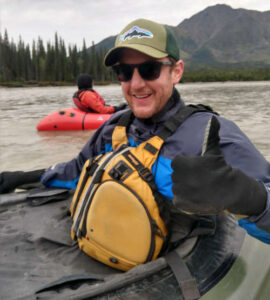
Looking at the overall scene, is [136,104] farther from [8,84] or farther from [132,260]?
[8,84]

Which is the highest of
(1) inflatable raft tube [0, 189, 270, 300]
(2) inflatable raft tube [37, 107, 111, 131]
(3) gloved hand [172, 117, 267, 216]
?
(3) gloved hand [172, 117, 267, 216]

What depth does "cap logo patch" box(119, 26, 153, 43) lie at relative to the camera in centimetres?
171

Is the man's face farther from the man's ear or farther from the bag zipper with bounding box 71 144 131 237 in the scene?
the bag zipper with bounding box 71 144 131 237

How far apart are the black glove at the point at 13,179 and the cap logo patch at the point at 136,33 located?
153cm

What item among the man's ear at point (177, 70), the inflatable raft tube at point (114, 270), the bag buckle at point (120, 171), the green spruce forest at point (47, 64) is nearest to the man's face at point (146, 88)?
the man's ear at point (177, 70)

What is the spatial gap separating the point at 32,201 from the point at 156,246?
137cm

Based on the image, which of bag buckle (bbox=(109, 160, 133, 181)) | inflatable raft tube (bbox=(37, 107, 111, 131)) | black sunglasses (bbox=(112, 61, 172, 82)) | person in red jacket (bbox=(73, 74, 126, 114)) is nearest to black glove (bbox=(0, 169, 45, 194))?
bag buckle (bbox=(109, 160, 133, 181))

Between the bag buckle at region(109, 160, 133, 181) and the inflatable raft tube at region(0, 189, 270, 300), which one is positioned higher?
the bag buckle at region(109, 160, 133, 181)

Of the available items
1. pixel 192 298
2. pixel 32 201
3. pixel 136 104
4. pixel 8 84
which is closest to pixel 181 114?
pixel 136 104

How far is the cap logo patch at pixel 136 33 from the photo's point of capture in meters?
1.71

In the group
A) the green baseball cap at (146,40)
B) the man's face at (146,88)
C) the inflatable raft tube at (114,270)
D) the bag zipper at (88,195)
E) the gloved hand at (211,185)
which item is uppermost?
the green baseball cap at (146,40)

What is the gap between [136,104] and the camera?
1855mm

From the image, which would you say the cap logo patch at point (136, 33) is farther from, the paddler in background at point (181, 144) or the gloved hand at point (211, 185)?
the gloved hand at point (211, 185)

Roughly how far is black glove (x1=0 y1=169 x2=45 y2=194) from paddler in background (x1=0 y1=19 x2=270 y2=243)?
69 cm
